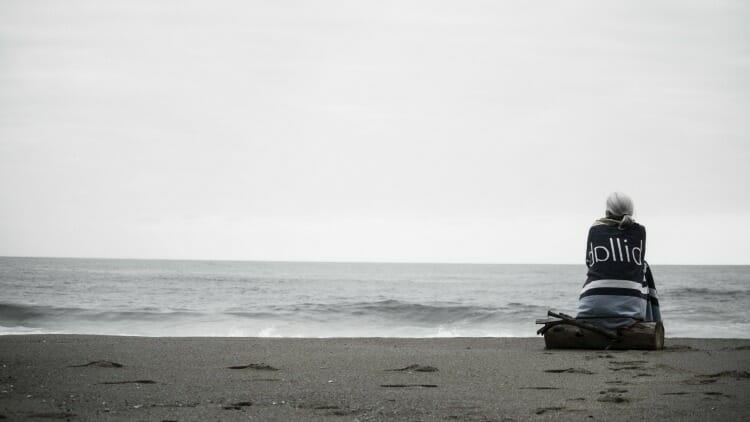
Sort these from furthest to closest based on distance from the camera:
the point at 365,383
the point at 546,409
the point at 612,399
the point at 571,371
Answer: the point at 571,371 < the point at 365,383 < the point at 612,399 < the point at 546,409

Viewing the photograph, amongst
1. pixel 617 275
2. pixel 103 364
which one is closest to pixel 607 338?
pixel 617 275

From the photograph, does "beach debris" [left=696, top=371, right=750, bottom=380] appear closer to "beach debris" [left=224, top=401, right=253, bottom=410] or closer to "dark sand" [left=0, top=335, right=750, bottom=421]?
"dark sand" [left=0, top=335, right=750, bottom=421]

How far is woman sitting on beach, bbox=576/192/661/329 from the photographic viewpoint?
6.69 m

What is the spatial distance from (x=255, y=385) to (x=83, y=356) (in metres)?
2.42

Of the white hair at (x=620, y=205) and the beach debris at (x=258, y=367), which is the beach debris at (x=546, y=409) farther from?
the white hair at (x=620, y=205)

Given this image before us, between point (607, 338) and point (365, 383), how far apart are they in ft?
10.5

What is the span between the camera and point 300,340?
856 cm

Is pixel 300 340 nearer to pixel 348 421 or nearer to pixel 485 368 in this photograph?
pixel 485 368

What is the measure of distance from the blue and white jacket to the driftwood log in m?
0.12

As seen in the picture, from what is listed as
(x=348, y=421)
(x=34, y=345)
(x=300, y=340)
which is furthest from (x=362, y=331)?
(x=348, y=421)

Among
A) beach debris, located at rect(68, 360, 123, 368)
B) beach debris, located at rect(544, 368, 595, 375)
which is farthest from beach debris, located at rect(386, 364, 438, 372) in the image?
beach debris, located at rect(68, 360, 123, 368)

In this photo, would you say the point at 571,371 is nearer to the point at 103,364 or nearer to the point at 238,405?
the point at 238,405

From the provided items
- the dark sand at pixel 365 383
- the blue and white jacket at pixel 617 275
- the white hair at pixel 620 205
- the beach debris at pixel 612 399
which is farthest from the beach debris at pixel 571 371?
the white hair at pixel 620 205

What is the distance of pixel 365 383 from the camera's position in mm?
4688
